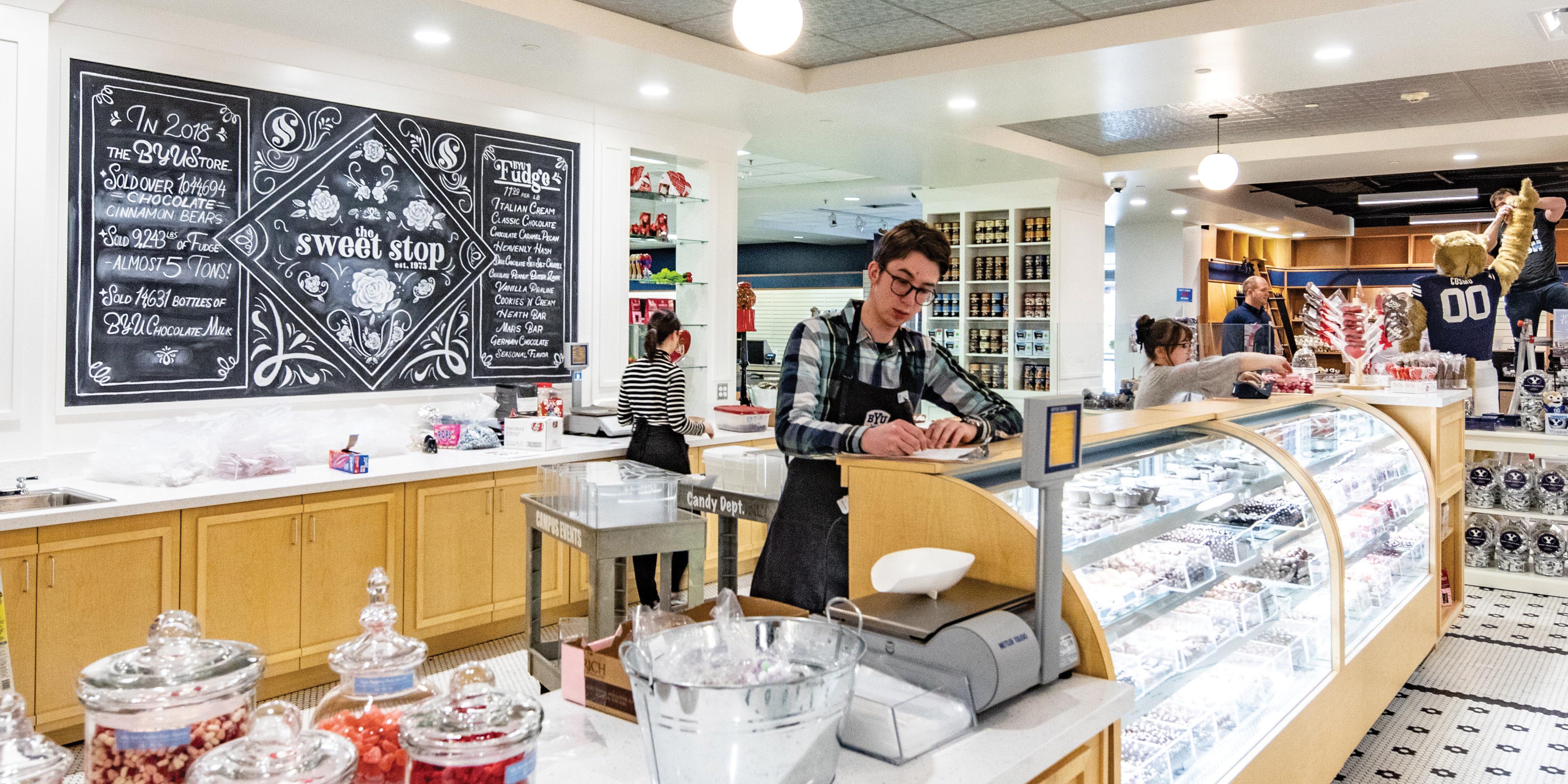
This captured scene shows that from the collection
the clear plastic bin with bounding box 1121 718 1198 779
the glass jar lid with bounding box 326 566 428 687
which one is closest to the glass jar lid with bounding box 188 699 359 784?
the glass jar lid with bounding box 326 566 428 687

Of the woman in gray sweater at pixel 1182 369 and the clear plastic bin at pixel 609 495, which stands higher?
the woman in gray sweater at pixel 1182 369

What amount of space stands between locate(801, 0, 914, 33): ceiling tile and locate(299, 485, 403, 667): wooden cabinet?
9.16 feet

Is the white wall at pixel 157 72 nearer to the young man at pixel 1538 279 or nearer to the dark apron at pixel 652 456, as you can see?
the dark apron at pixel 652 456

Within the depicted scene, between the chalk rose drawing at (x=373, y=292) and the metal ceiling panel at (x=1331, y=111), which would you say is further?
the metal ceiling panel at (x=1331, y=111)

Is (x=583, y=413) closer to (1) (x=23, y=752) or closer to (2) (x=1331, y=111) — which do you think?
(1) (x=23, y=752)

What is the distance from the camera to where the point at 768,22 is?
136 inches

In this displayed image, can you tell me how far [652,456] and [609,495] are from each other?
1.49 metres

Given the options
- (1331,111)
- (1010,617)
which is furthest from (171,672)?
(1331,111)

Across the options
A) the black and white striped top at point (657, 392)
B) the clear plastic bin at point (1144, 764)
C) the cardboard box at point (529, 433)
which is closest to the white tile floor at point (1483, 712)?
the clear plastic bin at point (1144, 764)

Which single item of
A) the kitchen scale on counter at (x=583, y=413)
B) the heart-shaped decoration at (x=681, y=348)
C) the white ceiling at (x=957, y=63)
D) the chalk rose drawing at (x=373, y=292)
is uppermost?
the white ceiling at (x=957, y=63)

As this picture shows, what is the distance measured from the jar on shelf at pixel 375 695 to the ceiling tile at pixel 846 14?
3866 millimetres

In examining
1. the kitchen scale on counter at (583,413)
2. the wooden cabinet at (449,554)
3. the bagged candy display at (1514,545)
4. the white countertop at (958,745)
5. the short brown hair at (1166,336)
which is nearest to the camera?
the white countertop at (958,745)

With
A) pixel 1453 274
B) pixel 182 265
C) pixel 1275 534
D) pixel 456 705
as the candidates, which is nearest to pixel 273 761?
pixel 456 705

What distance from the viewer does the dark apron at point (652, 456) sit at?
4.96m
